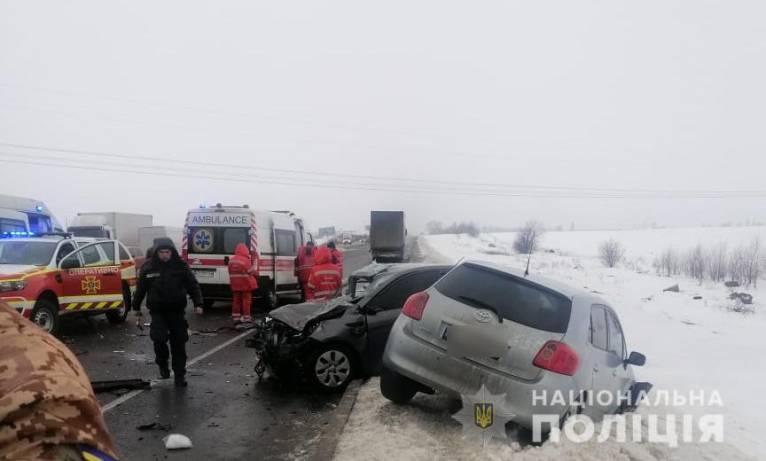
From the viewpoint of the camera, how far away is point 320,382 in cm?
675

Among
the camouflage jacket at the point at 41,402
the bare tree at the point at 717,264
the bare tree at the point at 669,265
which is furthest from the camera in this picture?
the bare tree at the point at 669,265

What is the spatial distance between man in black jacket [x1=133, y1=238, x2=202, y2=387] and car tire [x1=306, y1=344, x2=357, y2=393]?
5.46 ft

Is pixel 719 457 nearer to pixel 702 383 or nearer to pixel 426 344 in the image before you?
pixel 426 344

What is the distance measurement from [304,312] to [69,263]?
5.25 m

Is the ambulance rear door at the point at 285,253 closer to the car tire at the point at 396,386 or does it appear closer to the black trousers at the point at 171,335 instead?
the black trousers at the point at 171,335

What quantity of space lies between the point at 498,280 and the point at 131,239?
25.0 m

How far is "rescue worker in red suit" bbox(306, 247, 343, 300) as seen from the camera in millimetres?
11344

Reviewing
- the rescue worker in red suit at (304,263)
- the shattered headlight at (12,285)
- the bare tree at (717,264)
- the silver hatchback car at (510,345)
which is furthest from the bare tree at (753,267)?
the shattered headlight at (12,285)

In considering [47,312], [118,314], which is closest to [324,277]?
[118,314]

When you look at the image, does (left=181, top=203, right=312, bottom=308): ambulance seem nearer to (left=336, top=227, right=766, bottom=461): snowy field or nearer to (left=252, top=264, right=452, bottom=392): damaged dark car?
(left=252, top=264, right=452, bottom=392): damaged dark car

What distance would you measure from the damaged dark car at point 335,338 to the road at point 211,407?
0.29 metres

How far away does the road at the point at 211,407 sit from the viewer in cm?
495

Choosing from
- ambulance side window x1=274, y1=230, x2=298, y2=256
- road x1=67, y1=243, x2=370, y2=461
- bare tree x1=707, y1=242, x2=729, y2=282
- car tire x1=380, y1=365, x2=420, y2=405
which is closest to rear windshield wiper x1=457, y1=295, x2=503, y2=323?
car tire x1=380, y1=365, x2=420, y2=405

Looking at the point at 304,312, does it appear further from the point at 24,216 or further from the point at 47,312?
the point at 24,216
